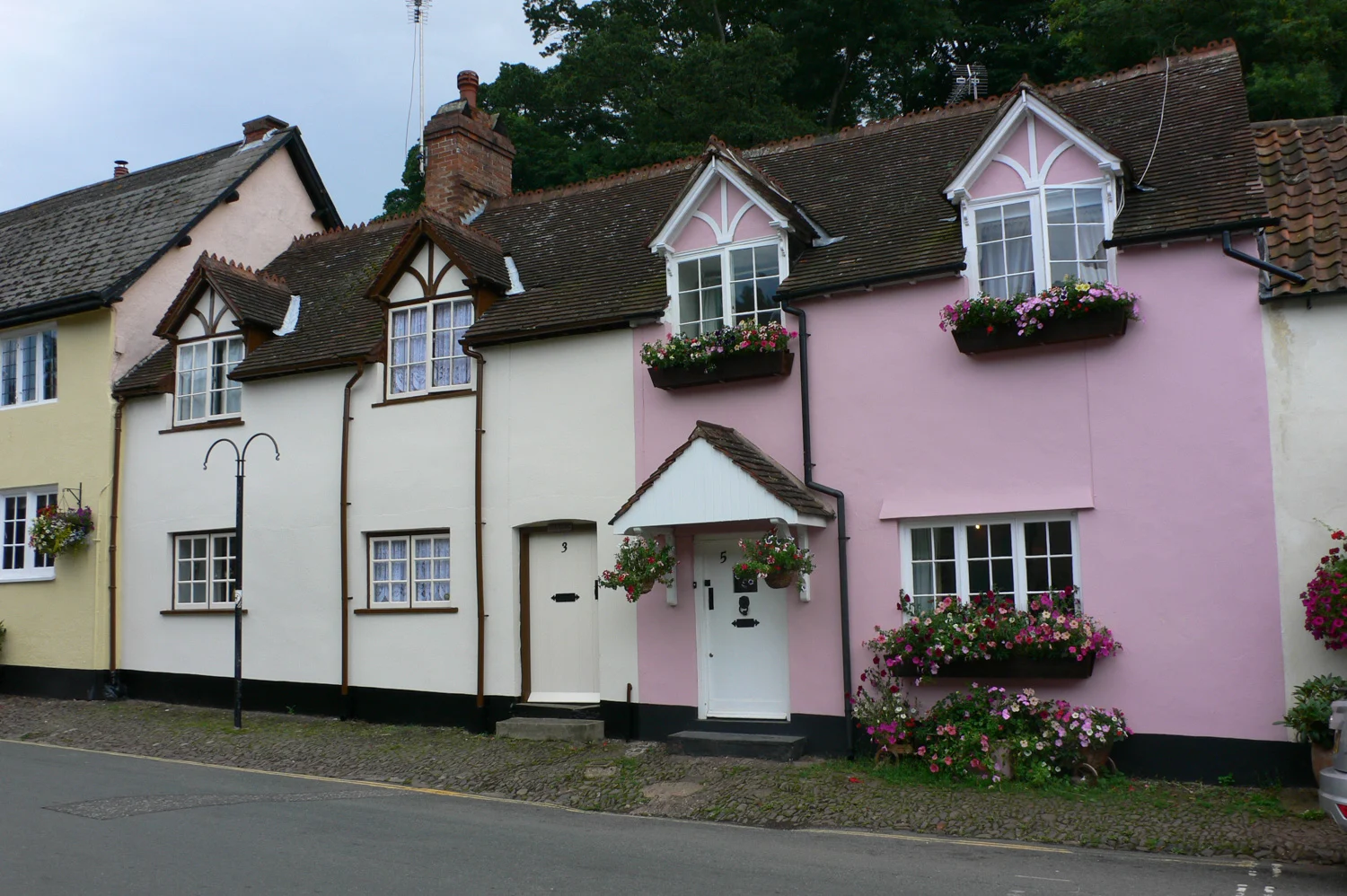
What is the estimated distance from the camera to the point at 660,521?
12617 mm

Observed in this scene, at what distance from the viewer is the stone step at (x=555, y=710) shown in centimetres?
1399

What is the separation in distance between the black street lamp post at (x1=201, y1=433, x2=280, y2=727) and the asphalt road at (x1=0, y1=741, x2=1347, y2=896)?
13.1 feet

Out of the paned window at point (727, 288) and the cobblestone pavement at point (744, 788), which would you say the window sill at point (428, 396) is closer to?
the paned window at point (727, 288)

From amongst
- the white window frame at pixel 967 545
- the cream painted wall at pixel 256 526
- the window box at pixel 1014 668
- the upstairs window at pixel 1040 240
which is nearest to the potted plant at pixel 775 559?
the white window frame at pixel 967 545

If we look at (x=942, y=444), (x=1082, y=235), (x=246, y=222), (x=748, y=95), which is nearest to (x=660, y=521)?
(x=942, y=444)

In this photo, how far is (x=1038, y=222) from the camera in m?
11.9

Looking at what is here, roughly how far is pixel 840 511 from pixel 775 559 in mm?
1169

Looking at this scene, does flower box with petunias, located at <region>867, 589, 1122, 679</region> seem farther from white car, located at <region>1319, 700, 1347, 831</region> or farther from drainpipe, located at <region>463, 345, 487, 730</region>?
drainpipe, located at <region>463, 345, 487, 730</region>

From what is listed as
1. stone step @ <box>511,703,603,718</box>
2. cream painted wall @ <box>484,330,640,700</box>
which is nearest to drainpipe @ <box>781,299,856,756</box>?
cream painted wall @ <box>484,330,640,700</box>

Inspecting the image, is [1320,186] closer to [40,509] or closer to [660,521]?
[660,521]

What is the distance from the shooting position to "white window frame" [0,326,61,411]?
19.2 metres

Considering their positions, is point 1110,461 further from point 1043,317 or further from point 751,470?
point 751,470

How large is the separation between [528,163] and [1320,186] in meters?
23.9

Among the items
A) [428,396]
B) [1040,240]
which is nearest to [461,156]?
[428,396]
